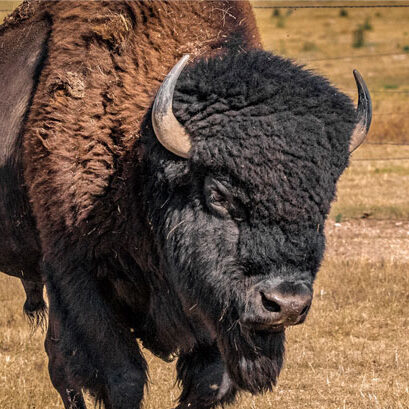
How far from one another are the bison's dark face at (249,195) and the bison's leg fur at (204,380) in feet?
1.79

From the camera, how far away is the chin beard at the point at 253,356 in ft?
11.9

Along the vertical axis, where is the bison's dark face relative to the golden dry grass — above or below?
above

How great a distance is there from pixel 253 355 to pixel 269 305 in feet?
1.60

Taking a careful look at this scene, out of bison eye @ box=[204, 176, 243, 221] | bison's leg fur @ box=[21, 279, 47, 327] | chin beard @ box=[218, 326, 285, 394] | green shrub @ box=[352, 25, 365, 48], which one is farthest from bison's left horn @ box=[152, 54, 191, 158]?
green shrub @ box=[352, 25, 365, 48]

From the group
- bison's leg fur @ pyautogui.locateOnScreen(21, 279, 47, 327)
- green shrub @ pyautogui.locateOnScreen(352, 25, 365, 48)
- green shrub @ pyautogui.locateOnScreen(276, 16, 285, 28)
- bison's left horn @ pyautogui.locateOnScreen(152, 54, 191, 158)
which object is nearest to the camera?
bison's left horn @ pyautogui.locateOnScreen(152, 54, 191, 158)

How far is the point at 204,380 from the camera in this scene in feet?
14.4

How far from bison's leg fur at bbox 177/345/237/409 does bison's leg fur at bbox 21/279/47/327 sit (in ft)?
5.82

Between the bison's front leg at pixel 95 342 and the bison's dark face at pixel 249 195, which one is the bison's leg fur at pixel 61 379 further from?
the bison's dark face at pixel 249 195

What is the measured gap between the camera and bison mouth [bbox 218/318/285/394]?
361cm

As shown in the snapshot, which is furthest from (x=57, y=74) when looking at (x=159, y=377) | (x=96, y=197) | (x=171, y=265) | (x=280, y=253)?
(x=159, y=377)

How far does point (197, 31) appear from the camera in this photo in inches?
172

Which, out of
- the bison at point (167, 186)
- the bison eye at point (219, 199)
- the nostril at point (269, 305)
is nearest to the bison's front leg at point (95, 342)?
the bison at point (167, 186)

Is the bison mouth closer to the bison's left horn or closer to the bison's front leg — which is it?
the bison's front leg

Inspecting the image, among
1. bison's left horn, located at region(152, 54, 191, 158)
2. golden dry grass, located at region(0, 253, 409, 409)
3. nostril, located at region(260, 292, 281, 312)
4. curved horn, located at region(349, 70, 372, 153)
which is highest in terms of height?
bison's left horn, located at region(152, 54, 191, 158)
